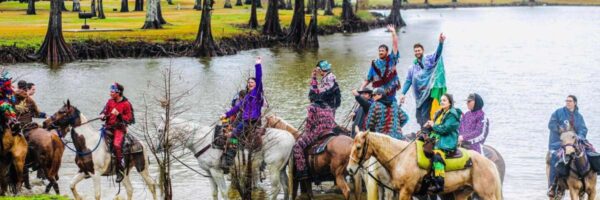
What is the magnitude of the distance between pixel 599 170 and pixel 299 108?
48.4 feet

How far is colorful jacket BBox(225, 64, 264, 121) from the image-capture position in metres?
16.9

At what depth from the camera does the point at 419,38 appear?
7431cm

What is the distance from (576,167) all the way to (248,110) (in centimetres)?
545

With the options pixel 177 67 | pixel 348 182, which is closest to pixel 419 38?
pixel 177 67

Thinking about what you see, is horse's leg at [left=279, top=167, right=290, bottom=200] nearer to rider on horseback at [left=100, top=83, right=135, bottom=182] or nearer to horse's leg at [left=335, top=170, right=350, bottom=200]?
horse's leg at [left=335, top=170, right=350, bottom=200]

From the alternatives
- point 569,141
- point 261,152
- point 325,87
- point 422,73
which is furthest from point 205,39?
point 569,141

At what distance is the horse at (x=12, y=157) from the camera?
1777 centimetres

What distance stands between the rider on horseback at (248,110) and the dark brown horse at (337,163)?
1.18m

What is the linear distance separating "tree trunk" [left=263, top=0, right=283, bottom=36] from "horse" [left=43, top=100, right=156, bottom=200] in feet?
141

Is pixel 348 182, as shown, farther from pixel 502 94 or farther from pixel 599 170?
pixel 502 94

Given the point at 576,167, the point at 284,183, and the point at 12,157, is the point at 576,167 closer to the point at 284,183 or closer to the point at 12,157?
the point at 284,183

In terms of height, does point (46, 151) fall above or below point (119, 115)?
below

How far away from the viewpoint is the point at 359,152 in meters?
15.1

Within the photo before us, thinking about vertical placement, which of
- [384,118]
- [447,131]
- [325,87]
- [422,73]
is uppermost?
[422,73]
